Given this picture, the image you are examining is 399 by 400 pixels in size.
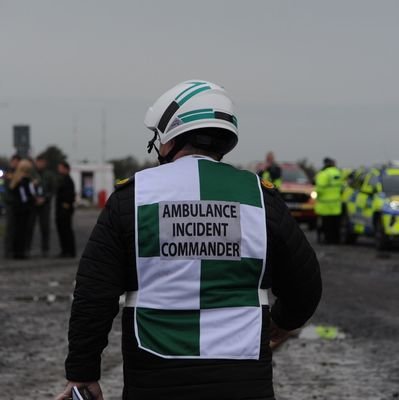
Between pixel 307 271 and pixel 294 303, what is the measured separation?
133 millimetres

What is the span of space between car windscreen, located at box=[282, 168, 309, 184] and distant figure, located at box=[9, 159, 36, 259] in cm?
1318

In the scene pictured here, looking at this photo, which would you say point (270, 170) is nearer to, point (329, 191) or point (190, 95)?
point (329, 191)

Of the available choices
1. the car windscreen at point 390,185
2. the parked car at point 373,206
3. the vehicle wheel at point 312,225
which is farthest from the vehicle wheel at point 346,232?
the vehicle wheel at point 312,225

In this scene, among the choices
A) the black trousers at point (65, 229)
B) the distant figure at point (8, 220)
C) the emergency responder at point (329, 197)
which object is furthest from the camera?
the emergency responder at point (329, 197)

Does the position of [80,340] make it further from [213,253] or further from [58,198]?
[58,198]

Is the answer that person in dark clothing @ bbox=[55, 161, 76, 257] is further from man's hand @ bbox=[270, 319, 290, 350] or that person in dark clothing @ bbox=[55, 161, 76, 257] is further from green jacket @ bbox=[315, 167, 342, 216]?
man's hand @ bbox=[270, 319, 290, 350]

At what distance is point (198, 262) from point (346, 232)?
67.4ft

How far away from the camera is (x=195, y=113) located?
3135 mm

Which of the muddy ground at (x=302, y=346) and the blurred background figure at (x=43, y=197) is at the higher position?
the blurred background figure at (x=43, y=197)

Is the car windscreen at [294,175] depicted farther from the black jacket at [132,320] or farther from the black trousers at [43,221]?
the black jacket at [132,320]

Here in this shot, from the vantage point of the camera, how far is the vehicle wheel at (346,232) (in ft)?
75.8

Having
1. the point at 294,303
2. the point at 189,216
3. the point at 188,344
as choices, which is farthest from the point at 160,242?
the point at 294,303

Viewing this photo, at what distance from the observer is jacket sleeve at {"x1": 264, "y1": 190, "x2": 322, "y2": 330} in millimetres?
3125

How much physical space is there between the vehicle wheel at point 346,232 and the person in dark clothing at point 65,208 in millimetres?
6893
